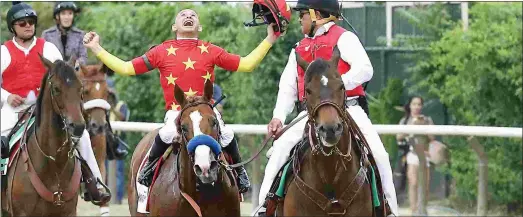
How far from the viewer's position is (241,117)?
64.1 feet

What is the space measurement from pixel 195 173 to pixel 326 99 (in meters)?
1.20

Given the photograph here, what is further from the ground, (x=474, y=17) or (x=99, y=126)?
(x=474, y=17)

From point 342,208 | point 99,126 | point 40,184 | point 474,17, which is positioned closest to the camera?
point 342,208

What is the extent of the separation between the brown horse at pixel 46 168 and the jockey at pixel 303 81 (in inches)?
72.7

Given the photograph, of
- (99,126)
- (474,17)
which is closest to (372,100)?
(474,17)

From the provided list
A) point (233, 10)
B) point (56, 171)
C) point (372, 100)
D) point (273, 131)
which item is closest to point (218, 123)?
point (273, 131)

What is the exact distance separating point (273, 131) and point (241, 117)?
8.47 meters

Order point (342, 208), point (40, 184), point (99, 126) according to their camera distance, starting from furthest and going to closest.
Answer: point (99, 126)
point (40, 184)
point (342, 208)

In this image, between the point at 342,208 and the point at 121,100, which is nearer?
the point at 342,208

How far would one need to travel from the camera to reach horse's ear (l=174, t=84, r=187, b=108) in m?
11.1

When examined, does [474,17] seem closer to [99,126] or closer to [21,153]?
[99,126]

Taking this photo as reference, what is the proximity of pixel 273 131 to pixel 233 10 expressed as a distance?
971 cm

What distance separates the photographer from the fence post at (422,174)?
1762 cm

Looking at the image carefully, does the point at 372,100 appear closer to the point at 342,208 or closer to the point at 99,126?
the point at 99,126
